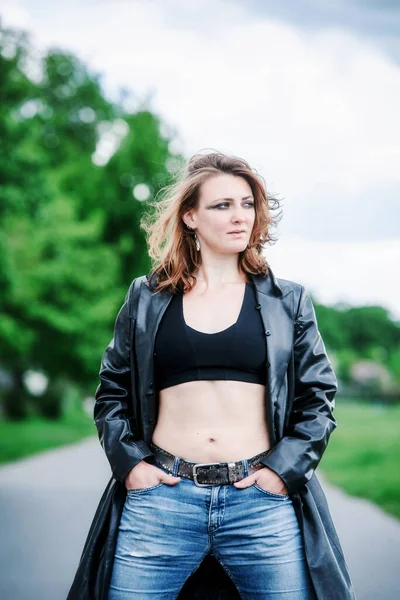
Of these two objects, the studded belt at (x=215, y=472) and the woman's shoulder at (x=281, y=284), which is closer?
the studded belt at (x=215, y=472)

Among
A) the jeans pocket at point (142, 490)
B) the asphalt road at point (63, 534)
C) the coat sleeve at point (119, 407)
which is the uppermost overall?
the coat sleeve at point (119, 407)

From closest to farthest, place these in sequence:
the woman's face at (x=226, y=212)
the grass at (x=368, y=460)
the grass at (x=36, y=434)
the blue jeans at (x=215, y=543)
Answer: the blue jeans at (x=215, y=543), the woman's face at (x=226, y=212), the grass at (x=368, y=460), the grass at (x=36, y=434)

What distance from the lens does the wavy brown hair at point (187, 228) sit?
131 inches

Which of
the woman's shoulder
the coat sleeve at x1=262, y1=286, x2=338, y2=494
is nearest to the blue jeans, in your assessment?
the coat sleeve at x1=262, y1=286, x2=338, y2=494

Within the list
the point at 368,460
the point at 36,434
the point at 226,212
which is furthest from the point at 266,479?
the point at 36,434

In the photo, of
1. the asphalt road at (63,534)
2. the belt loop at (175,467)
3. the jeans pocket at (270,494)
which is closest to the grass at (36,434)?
the asphalt road at (63,534)

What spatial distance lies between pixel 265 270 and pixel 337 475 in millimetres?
10739

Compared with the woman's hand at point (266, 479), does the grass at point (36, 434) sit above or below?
below

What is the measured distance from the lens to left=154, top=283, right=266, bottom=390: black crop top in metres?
3.08

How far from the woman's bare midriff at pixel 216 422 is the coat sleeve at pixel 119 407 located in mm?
130

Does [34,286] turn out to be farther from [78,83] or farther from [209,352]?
[209,352]

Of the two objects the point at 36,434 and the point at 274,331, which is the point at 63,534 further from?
the point at 36,434

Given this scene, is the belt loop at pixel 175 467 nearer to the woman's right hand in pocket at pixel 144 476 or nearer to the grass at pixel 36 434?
the woman's right hand in pocket at pixel 144 476

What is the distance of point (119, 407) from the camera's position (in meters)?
3.25
